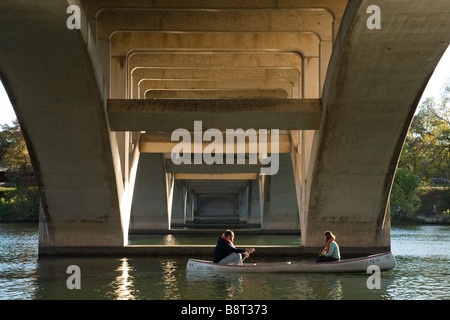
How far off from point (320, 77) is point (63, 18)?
9.48 meters

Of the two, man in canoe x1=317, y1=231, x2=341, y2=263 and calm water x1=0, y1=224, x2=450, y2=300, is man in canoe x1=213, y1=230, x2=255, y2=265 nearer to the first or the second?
calm water x1=0, y1=224, x2=450, y2=300

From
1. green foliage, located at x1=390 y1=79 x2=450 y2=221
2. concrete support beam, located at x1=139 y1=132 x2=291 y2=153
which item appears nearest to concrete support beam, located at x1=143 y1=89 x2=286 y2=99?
concrete support beam, located at x1=139 y1=132 x2=291 y2=153

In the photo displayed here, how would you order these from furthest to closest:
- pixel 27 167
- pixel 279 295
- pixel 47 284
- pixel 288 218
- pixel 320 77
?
pixel 27 167 < pixel 288 218 < pixel 320 77 < pixel 47 284 < pixel 279 295

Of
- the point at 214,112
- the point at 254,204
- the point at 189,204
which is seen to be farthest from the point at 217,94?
the point at 189,204

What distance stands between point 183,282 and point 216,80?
1279cm

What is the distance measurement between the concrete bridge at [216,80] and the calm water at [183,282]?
2404mm

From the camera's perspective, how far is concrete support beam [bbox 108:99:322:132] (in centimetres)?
2130

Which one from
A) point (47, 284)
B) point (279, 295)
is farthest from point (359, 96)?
point (47, 284)

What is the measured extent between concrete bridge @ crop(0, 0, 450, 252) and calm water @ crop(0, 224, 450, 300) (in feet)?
7.89

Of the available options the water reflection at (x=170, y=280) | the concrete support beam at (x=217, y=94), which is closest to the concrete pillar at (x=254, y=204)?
the concrete support beam at (x=217, y=94)

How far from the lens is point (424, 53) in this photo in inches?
677

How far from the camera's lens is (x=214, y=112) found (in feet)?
69.8
